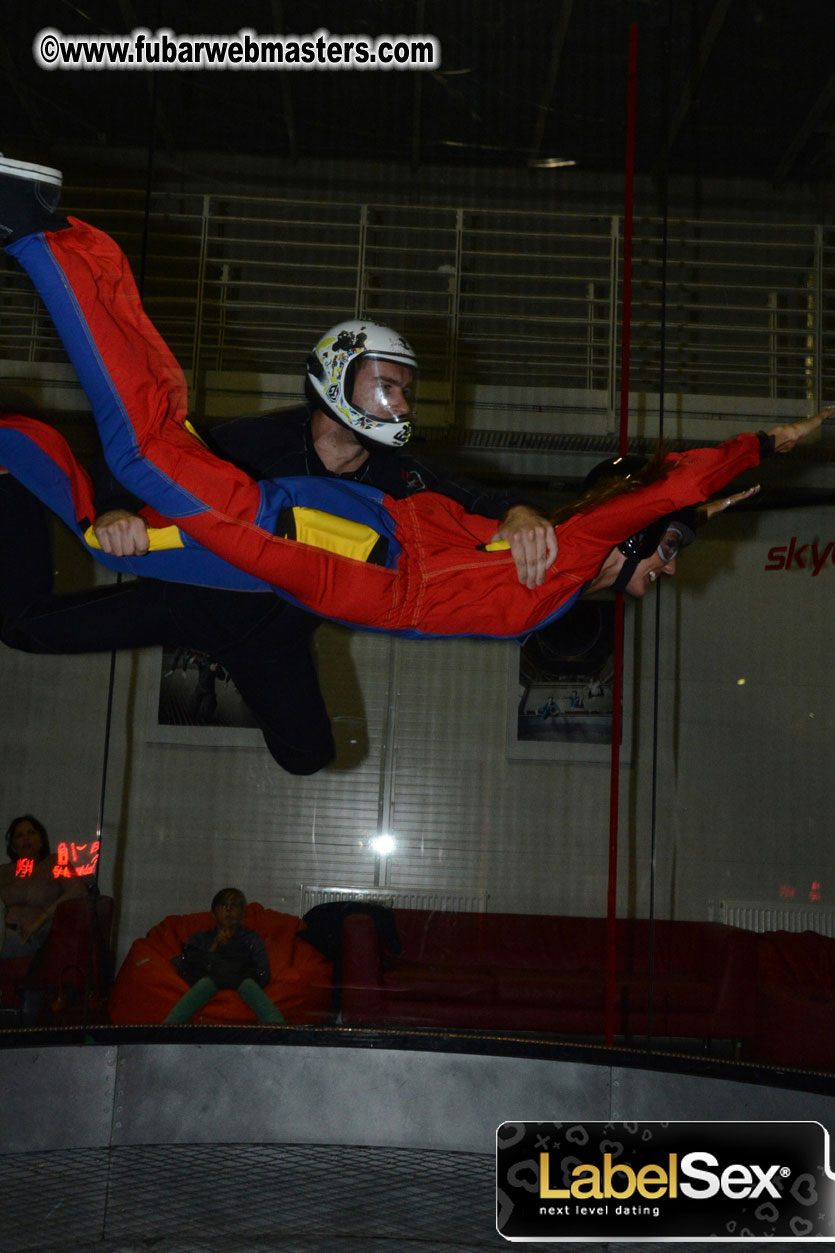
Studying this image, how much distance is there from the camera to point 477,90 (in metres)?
4.31

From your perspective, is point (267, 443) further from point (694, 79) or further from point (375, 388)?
point (694, 79)

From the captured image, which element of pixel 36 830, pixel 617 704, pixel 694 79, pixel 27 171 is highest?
pixel 694 79

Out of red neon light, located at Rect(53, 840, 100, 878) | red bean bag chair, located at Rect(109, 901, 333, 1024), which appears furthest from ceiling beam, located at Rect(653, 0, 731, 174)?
red neon light, located at Rect(53, 840, 100, 878)

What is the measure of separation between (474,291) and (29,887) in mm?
2843

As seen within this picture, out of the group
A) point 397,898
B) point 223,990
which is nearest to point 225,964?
point 223,990

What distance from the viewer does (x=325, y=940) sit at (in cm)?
402

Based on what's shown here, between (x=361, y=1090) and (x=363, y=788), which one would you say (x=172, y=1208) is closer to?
(x=361, y=1090)

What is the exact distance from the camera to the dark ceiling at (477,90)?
4.07 meters

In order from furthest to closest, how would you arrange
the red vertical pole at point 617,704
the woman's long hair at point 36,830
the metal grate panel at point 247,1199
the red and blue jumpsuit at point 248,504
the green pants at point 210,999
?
the woman's long hair at point 36,830 < the green pants at point 210,999 < the red vertical pole at point 617,704 < the metal grate panel at point 247,1199 < the red and blue jumpsuit at point 248,504

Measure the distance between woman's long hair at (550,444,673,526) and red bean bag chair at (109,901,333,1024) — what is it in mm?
2228

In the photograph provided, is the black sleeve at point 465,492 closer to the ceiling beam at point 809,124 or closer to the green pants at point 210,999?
the green pants at point 210,999

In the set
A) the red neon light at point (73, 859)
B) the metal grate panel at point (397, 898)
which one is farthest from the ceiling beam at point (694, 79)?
the red neon light at point (73, 859)

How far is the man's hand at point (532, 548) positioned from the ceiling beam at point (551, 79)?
2.66 m

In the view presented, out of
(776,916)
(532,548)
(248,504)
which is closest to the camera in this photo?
(248,504)
